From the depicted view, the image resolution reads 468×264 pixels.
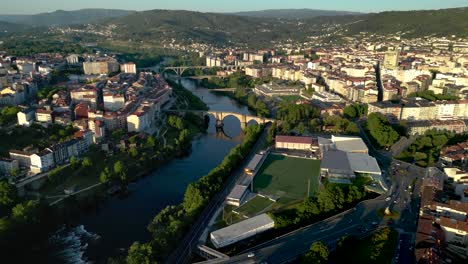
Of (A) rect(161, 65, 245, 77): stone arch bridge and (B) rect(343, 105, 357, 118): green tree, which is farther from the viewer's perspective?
(A) rect(161, 65, 245, 77): stone arch bridge

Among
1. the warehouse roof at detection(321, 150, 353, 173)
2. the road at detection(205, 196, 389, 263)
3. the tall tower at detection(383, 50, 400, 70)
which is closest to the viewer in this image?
the road at detection(205, 196, 389, 263)

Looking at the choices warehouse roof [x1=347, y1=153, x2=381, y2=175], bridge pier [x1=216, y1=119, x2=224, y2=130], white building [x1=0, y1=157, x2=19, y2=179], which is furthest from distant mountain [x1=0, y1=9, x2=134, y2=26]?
warehouse roof [x1=347, y1=153, x2=381, y2=175]

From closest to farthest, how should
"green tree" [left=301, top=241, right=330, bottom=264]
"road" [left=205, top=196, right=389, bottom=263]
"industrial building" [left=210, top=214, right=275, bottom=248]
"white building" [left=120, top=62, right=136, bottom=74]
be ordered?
"green tree" [left=301, top=241, right=330, bottom=264] → "road" [left=205, top=196, right=389, bottom=263] → "industrial building" [left=210, top=214, right=275, bottom=248] → "white building" [left=120, top=62, right=136, bottom=74]

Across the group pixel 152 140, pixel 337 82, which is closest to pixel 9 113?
pixel 152 140

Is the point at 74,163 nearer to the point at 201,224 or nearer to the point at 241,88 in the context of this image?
the point at 201,224

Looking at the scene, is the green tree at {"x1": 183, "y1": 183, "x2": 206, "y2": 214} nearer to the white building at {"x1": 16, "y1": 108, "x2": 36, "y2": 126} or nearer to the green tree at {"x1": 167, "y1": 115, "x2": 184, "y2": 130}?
the green tree at {"x1": 167, "y1": 115, "x2": 184, "y2": 130}

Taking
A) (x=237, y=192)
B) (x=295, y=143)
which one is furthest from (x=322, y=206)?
(x=295, y=143)

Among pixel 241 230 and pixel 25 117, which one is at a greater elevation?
pixel 25 117

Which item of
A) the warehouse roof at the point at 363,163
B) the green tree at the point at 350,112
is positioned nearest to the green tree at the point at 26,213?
the warehouse roof at the point at 363,163
